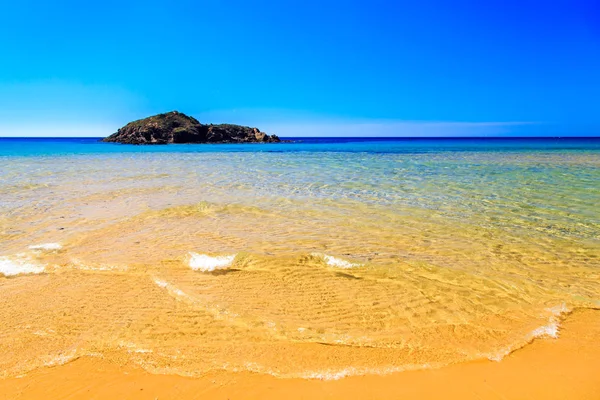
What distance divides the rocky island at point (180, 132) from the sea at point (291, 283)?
88.9 metres

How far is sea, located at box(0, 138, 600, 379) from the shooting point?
158 inches

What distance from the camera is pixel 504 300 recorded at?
5.23 m

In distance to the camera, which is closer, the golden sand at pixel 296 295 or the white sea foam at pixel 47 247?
the golden sand at pixel 296 295

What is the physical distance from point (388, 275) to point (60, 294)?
511cm

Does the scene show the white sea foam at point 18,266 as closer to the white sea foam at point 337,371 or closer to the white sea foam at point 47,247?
the white sea foam at point 47,247

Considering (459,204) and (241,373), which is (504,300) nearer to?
(241,373)

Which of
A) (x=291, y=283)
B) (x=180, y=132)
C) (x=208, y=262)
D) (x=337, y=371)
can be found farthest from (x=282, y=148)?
(x=337, y=371)

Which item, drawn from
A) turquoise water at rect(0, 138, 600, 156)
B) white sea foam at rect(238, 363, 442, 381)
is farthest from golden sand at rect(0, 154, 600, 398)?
turquoise water at rect(0, 138, 600, 156)

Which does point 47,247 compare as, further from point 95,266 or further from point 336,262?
point 336,262

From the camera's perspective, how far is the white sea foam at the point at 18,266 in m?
6.14

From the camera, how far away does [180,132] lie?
9581cm

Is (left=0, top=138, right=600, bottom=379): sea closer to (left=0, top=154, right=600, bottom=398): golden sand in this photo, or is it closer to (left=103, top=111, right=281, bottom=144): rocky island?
(left=0, top=154, right=600, bottom=398): golden sand

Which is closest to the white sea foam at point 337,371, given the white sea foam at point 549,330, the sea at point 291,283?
the sea at point 291,283

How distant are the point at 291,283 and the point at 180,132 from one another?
320 feet
